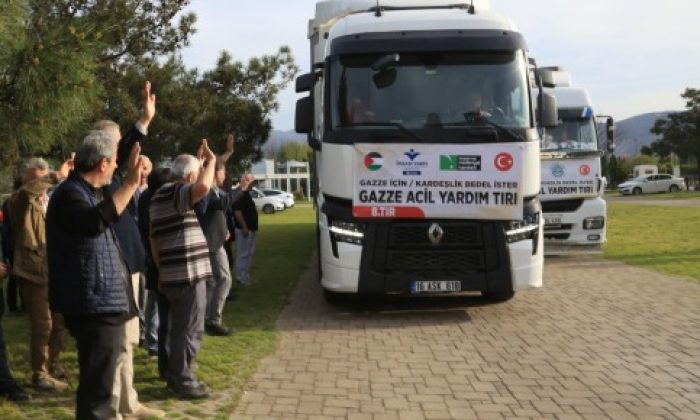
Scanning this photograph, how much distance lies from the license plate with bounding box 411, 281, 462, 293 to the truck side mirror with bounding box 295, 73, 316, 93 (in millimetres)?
3028

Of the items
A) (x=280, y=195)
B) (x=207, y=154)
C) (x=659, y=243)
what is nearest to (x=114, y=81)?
(x=207, y=154)

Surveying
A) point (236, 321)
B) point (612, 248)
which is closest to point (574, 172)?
point (612, 248)

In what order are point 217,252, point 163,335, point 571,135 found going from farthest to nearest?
point 571,135 < point 217,252 < point 163,335

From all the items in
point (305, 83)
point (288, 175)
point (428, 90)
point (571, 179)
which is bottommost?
point (571, 179)

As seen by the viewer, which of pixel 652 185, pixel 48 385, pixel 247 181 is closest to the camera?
pixel 48 385

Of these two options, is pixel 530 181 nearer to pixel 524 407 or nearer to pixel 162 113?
pixel 524 407

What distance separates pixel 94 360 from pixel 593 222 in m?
10.9

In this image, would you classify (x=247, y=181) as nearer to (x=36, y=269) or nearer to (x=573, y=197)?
(x=36, y=269)

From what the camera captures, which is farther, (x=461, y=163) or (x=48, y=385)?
(x=461, y=163)

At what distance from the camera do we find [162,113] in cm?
1413

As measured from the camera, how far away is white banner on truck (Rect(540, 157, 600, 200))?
43.4 ft

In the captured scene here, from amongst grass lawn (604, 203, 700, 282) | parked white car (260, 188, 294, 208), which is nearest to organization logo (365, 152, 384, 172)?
grass lawn (604, 203, 700, 282)

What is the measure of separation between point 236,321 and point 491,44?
168 inches

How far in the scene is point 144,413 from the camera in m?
4.74
